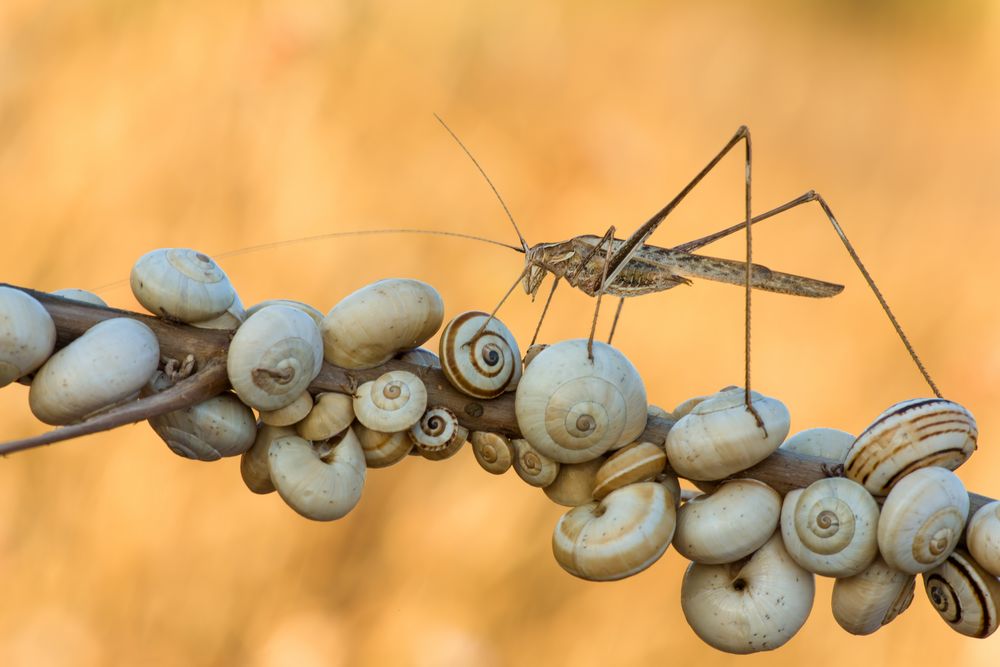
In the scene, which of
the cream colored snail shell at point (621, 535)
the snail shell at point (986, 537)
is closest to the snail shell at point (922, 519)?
the snail shell at point (986, 537)

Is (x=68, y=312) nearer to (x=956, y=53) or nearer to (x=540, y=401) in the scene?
(x=540, y=401)

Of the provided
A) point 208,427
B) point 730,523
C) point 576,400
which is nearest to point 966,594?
point 730,523

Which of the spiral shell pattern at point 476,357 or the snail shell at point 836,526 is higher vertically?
the spiral shell pattern at point 476,357

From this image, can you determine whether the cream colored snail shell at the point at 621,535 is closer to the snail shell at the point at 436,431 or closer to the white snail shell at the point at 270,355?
the snail shell at the point at 436,431

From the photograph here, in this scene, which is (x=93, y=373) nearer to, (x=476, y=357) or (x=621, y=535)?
(x=476, y=357)

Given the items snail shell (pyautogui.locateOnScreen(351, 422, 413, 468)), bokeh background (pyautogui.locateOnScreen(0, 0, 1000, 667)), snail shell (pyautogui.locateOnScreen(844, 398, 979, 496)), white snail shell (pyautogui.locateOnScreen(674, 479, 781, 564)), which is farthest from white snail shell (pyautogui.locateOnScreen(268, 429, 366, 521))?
bokeh background (pyautogui.locateOnScreen(0, 0, 1000, 667))

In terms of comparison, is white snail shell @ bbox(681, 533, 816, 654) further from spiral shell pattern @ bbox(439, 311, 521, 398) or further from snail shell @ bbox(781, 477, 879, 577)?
spiral shell pattern @ bbox(439, 311, 521, 398)

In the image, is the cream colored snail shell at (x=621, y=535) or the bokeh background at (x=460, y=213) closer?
the cream colored snail shell at (x=621, y=535)
